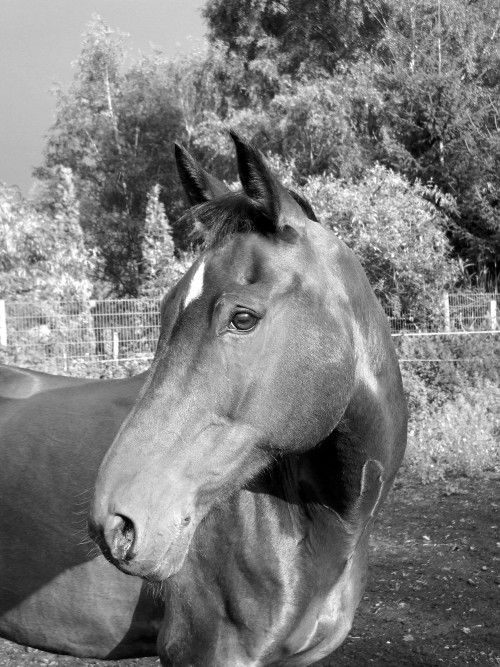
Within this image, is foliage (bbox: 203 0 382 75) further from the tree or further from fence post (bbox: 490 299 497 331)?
fence post (bbox: 490 299 497 331)

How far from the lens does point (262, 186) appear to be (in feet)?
5.97

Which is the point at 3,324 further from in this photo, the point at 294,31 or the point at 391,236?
the point at 294,31

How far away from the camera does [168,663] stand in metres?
2.32

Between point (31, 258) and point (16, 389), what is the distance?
16445mm

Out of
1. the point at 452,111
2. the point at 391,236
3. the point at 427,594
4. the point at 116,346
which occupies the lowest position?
the point at 427,594

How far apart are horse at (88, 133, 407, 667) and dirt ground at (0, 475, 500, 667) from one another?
5.59ft

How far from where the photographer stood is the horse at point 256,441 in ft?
5.43

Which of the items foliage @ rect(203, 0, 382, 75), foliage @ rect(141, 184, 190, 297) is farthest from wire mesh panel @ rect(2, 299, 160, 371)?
foliage @ rect(203, 0, 382, 75)

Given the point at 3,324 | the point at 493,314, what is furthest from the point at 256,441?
the point at 493,314

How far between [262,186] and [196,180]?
0.39 m

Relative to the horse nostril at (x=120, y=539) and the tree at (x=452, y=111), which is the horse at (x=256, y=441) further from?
the tree at (x=452, y=111)

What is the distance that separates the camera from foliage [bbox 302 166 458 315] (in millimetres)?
11703

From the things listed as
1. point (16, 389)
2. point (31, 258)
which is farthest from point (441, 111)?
point (16, 389)

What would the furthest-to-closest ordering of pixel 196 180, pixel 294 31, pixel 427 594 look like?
pixel 294 31, pixel 427 594, pixel 196 180
